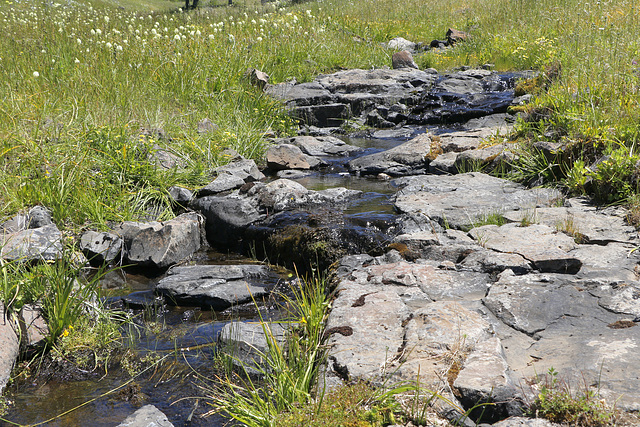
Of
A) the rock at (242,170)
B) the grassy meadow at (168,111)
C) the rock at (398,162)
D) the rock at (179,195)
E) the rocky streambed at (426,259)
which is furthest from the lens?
the rock at (398,162)

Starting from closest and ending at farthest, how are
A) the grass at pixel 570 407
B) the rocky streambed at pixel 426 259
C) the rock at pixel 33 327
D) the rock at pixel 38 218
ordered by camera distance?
the grass at pixel 570 407, the rocky streambed at pixel 426 259, the rock at pixel 33 327, the rock at pixel 38 218

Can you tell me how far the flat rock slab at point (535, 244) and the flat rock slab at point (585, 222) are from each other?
6.1 inches

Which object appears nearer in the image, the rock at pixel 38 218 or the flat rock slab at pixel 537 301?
the flat rock slab at pixel 537 301

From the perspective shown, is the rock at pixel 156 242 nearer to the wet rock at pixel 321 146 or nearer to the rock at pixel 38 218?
the rock at pixel 38 218

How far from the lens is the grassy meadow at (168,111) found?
5.05m

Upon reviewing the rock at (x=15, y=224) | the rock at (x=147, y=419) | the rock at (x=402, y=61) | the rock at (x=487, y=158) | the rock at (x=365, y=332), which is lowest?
the rock at (x=147, y=419)

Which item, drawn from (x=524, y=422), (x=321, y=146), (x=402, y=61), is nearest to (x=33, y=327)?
(x=524, y=422)

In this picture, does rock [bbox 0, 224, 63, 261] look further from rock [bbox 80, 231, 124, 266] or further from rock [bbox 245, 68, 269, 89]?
rock [bbox 245, 68, 269, 89]

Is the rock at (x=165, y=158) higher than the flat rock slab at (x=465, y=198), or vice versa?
the rock at (x=165, y=158)

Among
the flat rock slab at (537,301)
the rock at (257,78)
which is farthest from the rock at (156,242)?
the rock at (257,78)

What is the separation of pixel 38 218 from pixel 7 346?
190cm

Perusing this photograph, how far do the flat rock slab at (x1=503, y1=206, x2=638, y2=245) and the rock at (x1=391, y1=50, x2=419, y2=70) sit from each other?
8.55m

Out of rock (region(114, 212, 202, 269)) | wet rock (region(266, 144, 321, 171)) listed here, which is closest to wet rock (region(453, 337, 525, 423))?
rock (region(114, 212, 202, 269))

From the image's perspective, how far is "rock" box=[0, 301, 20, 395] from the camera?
120 inches
